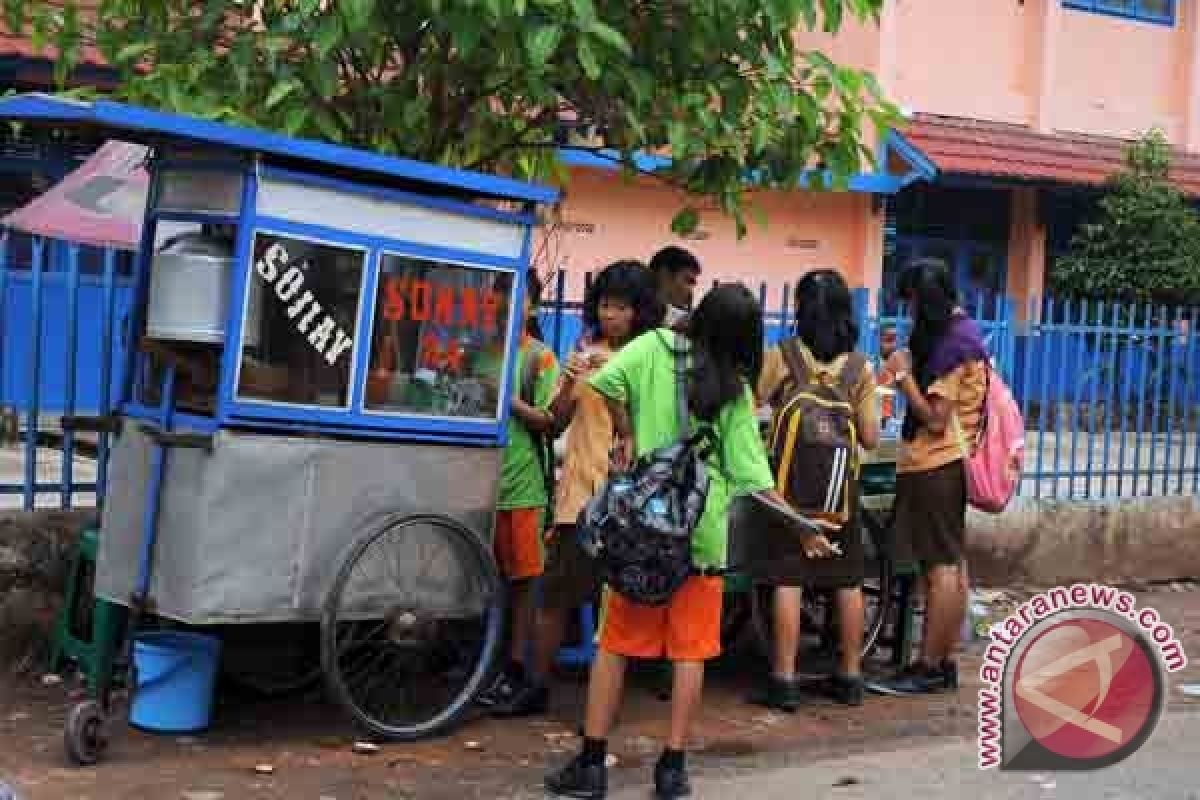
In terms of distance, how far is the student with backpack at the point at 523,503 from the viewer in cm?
597

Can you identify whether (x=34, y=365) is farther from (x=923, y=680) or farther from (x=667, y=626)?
(x=923, y=680)

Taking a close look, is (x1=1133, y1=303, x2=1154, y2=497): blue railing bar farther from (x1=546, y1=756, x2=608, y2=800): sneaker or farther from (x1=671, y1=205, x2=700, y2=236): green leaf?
(x1=546, y1=756, x2=608, y2=800): sneaker

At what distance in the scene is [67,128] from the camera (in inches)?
196

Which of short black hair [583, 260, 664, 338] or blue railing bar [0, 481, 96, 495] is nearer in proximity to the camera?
short black hair [583, 260, 664, 338]

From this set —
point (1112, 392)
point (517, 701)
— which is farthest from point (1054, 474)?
point (517, 701)

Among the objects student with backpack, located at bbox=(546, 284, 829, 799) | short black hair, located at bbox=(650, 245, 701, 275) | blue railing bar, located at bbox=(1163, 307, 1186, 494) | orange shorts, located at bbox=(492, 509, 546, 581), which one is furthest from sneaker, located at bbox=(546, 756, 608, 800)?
blue railing bar, located at bbox=(1163, 307, 1186, 494)

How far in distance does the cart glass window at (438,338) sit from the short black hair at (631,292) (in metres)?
0.32

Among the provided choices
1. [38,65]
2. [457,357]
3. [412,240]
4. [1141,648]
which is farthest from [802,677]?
[38,65]

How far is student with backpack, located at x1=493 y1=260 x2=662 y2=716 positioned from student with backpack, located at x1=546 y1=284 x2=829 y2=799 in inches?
16.5

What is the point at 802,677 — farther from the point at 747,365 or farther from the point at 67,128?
the point at 67,128

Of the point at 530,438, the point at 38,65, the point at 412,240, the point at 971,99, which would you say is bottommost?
the point at 530,438

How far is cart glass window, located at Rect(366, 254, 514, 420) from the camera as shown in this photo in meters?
5.38

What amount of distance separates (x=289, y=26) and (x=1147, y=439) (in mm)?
6043

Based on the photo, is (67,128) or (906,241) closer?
(67,128)
